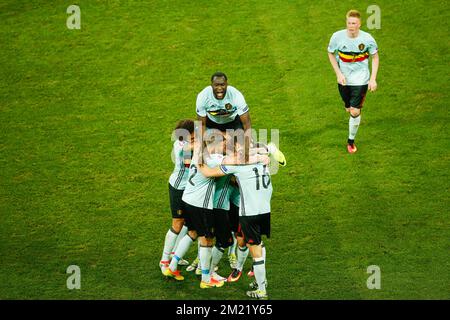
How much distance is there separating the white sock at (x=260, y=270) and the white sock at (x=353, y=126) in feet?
12.1

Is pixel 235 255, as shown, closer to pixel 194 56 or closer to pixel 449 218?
pixel 449 218

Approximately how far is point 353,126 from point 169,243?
375cm

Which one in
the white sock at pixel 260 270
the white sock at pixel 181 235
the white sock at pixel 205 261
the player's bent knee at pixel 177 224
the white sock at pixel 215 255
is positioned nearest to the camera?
the white sock at pixel 260 270

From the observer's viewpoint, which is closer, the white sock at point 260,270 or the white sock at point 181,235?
the white sock at point 260,270

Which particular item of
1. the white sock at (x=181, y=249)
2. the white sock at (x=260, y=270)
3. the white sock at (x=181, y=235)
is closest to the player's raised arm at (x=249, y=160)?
the white sock at (x=260, y=270)

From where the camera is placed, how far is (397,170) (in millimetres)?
10078

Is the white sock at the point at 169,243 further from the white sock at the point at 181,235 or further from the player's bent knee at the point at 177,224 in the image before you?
the white sock at the point at 181,235

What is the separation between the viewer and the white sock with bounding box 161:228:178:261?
26.2ft

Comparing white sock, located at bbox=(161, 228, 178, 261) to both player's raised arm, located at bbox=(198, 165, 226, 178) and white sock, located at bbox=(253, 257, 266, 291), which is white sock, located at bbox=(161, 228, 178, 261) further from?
white sock, located at bbox=(253, 257, 266, 291)

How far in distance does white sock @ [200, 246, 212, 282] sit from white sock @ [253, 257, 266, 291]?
57cm

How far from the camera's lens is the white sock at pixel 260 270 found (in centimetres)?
733

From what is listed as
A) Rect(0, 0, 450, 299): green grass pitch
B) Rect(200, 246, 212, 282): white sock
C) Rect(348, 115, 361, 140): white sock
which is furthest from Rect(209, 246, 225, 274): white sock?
Rect(348, 115, 361, 140): white sock

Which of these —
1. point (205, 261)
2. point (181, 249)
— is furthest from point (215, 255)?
point (181, 249)

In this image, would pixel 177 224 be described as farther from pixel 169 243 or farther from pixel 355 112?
pixel 355 112
